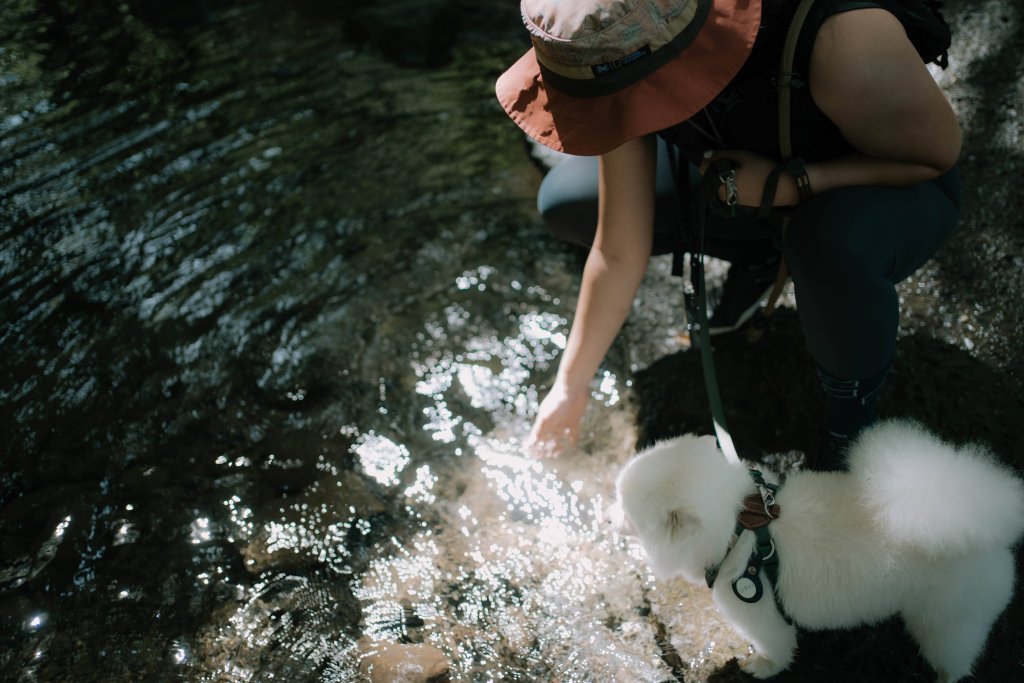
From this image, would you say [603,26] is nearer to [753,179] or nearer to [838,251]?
[753,179]

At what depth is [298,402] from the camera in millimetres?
2371

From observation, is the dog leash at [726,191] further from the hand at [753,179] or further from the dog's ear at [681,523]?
the dog's ear at [681,523]

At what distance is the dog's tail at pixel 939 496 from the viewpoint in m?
1.16

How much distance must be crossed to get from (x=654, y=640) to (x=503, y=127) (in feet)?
9.74

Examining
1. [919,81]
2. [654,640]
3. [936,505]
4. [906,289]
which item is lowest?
[654,640]

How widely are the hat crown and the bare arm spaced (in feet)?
1.22

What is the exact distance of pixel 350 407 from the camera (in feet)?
7.66

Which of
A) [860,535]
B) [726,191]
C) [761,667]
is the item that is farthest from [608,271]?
[761,667]

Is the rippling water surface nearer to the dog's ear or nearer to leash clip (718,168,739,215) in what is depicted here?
the dog's ear

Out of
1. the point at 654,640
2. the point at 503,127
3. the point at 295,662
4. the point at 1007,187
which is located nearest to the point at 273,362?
the point at 295,662

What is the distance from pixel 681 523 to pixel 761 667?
448 mm

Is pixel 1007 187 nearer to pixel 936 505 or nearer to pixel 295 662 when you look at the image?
pixel 936 505

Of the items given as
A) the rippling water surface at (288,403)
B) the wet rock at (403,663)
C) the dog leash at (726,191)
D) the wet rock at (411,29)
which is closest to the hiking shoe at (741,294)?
the dog leash at (726,191)

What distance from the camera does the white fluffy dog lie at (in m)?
1.19
